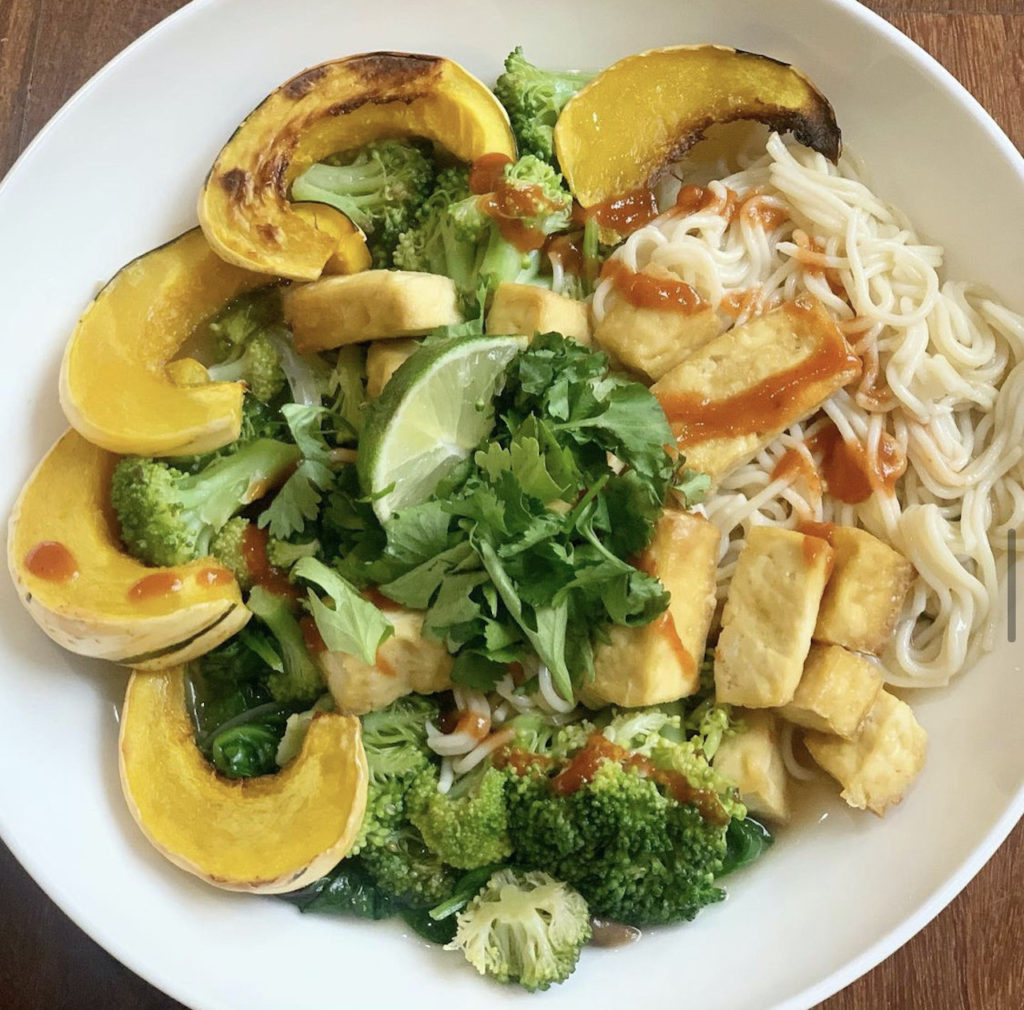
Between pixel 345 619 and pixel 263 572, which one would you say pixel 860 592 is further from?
pixel 263 572

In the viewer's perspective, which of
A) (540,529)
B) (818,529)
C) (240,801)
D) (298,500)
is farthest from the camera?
(818,529)

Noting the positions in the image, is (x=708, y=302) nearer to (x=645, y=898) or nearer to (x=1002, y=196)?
(x=1002, y=196)

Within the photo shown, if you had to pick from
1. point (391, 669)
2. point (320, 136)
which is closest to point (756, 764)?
point (391, 669)

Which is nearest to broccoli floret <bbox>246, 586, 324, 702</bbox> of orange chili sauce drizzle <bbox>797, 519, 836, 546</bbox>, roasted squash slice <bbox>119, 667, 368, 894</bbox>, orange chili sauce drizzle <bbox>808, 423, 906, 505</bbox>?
roasted squash slice <bbox>119, 667, 368, 894</bbox>

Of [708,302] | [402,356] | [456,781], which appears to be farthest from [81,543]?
[708,302]

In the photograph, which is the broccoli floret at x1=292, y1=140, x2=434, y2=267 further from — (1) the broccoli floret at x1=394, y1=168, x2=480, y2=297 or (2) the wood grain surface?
(2) the wood grain surface

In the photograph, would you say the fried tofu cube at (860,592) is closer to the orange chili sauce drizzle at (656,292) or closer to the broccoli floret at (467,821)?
the orange chili sauce drizzle at (656,292)
